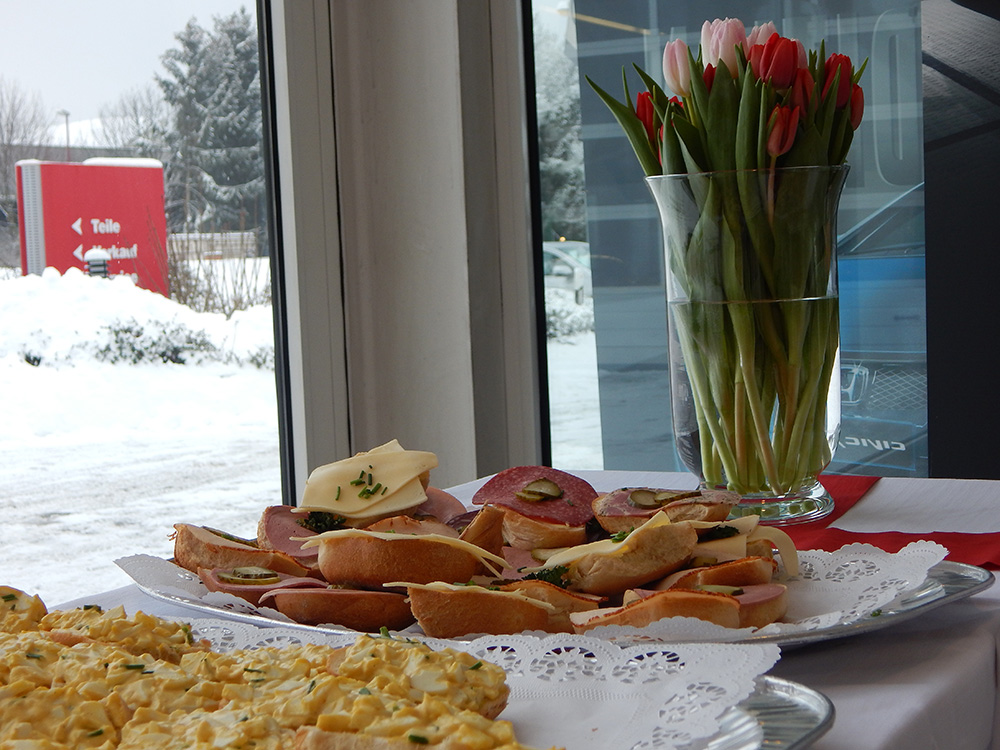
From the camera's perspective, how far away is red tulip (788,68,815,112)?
1.01m

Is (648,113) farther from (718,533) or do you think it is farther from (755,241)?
(718,533)

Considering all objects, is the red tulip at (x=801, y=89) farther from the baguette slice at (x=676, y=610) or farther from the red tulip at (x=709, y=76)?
the baguette slice at (x=676, y=610)

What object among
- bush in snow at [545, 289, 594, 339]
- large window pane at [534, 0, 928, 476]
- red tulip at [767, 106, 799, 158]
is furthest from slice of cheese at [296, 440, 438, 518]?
bush in snow at [545, 289, 594, 339]

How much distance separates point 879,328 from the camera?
226 centimetres

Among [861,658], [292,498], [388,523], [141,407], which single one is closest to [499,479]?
[388,523]

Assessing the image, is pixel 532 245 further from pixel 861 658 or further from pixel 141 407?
pixel 861 658

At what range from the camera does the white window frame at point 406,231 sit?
236 centimetres

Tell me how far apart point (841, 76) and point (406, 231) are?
150cm

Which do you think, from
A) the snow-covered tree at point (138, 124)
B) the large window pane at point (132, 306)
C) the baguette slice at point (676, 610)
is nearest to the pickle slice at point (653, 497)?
the baguette slice at point (676, 610)

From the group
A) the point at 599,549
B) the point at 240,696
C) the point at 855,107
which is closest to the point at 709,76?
the point at 855,107

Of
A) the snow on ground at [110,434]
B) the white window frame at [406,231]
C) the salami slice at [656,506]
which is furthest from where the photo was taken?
the white window frame at [406,231]

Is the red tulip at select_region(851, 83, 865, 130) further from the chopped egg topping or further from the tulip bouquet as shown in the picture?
the chopped egg topping

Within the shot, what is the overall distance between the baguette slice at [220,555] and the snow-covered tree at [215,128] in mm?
1500

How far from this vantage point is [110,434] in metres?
2.07
